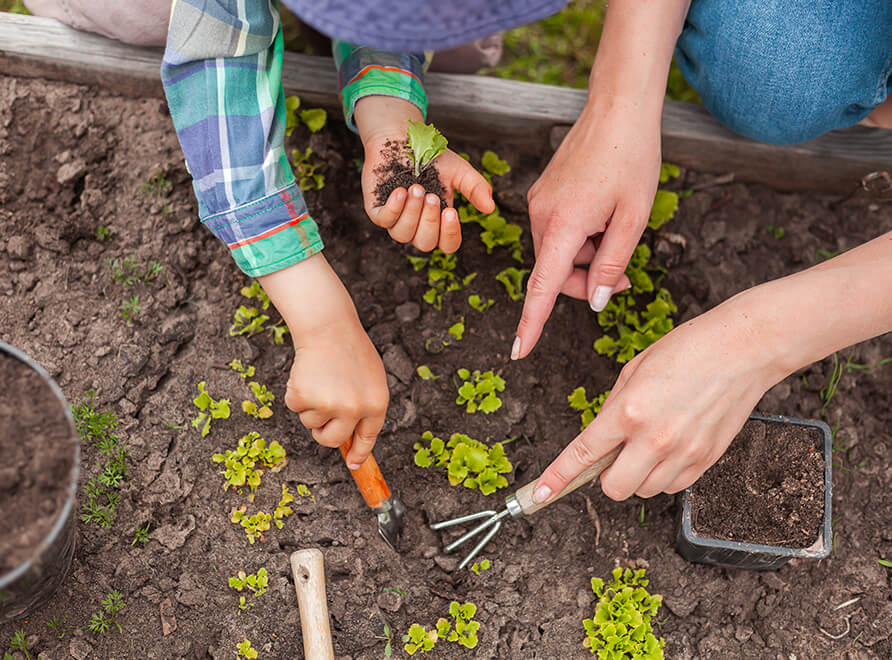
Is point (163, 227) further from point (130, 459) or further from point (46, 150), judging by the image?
point (130, 459)

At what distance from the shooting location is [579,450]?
65.4 inches

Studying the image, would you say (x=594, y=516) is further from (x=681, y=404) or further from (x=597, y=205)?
(x=597, y=205)

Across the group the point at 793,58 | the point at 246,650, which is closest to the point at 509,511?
the point at 246,650

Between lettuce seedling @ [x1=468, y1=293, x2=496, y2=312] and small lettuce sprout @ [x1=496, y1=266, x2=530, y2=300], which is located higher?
small lettuce sprout @ [x1=496, y1=266, x2=530, y2=300]

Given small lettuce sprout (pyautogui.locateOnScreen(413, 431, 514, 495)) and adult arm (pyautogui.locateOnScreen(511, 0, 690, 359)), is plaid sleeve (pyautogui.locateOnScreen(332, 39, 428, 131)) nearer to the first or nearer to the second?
adult arm (pyautogui.locateOnScreen(511, 0, 690, 359))

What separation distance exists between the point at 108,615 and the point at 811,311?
1831 millimetres

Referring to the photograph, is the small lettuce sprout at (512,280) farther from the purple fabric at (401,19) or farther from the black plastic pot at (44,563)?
the black plastic pot at (44,563)

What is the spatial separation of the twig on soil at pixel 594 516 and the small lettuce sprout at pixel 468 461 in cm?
25

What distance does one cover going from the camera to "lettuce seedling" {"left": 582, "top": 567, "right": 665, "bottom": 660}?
193cm

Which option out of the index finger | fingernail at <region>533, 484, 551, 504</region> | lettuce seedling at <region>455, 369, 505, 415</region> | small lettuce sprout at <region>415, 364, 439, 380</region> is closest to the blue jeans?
the index finger

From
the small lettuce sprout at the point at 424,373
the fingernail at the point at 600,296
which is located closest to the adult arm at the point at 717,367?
the fingernail at the point at 600,296

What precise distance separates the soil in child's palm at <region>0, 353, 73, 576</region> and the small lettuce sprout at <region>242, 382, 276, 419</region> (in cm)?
83

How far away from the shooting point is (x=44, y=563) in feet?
4.56

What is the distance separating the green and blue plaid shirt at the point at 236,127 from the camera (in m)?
1.74
